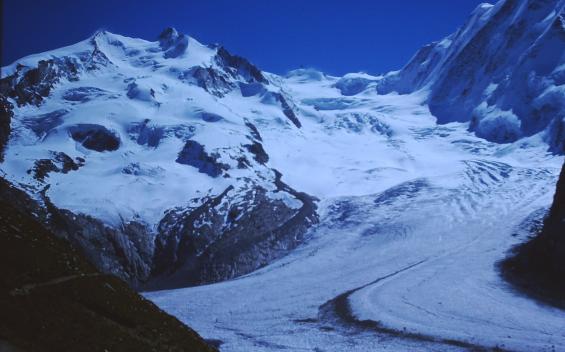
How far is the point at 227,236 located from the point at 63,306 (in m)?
85.5

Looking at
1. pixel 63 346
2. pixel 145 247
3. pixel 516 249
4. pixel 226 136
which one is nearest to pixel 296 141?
pixel 226 136

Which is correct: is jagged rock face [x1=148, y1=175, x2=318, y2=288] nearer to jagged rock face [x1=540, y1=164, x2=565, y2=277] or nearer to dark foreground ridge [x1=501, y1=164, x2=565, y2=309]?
dark foreground ridge [x1=501, y1=164, x2=565, y2=309]

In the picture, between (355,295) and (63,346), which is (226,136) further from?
(63,346)

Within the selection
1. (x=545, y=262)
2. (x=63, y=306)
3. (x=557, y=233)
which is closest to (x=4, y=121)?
(x=545, y=262)

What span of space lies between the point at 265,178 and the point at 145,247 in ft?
121

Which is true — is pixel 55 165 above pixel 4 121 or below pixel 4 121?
below

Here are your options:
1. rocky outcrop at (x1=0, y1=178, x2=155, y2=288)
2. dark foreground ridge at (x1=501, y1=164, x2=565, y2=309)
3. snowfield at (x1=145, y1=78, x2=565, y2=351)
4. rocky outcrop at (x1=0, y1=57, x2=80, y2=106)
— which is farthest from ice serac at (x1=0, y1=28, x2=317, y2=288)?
dark foreground ridge at (x1=501, y1=164, x2=565, y2=309)

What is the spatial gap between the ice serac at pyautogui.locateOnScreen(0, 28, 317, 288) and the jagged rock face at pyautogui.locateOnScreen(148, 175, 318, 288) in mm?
212

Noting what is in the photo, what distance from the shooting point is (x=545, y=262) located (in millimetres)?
74375

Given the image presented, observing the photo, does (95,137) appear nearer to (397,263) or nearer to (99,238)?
(99,238)

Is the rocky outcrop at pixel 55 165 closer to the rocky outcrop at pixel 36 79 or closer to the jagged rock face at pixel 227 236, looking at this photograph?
the jagged rock face at pixel 227 236

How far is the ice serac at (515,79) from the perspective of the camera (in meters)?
146

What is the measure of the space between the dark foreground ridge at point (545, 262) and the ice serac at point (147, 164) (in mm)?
38281

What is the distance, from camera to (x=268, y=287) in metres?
77.2
